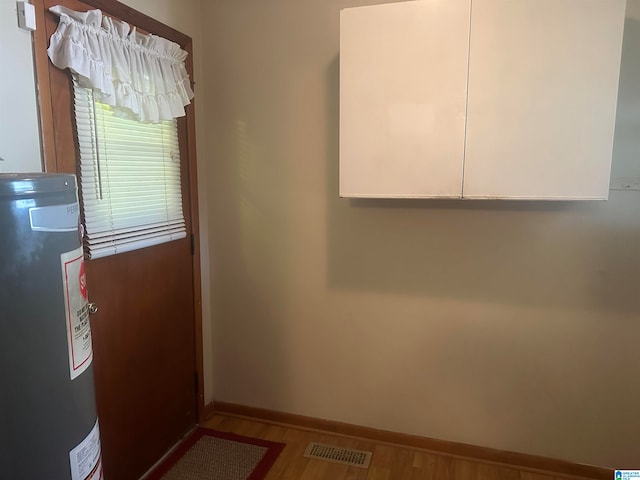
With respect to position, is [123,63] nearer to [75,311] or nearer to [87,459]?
[75,311]

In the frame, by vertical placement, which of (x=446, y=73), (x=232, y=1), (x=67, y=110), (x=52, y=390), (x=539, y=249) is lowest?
(x=52, y=390)

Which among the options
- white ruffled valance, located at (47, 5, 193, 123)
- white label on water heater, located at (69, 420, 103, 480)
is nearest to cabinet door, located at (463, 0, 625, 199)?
white ruffled valance, located at (47, 5, 193, 123)

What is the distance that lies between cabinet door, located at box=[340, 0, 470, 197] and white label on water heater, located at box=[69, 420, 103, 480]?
4.34 ft

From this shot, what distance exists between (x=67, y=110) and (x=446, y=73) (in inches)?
58.6

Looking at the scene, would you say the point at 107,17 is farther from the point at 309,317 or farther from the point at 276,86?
the point at 309,317

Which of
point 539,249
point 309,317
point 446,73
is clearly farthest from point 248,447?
point 446,73

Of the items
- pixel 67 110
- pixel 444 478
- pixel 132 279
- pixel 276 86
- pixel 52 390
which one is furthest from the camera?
→ pixel 276 86

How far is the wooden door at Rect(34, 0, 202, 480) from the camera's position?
1.67 m

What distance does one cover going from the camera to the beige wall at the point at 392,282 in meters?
2.10

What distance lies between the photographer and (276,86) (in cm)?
239

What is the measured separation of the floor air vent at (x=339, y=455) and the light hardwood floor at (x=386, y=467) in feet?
0.10

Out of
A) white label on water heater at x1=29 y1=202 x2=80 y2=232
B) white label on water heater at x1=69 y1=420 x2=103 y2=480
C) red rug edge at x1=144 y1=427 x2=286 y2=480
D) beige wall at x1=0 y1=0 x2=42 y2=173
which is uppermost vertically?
beige wall at x1=0 y1=0 x2=42 y2=173

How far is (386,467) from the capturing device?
2.28 metres

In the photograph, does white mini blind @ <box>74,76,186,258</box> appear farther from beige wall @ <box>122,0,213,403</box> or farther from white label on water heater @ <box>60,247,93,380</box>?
white label on water heater @ <box>60,247,93,380</box>
